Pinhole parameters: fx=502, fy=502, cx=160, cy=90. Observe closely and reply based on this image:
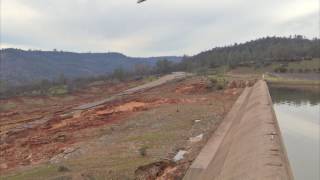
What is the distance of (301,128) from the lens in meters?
38.8

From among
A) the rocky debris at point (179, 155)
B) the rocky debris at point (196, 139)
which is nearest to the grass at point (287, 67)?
the rocky debris at point (196, 139)

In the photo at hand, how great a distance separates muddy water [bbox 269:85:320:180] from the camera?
2486cm

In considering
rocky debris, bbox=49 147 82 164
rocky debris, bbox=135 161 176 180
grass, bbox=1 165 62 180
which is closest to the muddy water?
rocky debris, bbox=135 161 176 180

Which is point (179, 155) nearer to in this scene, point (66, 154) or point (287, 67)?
point (66, 154)

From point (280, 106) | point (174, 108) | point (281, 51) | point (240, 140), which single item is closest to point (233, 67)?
point (281, 51)

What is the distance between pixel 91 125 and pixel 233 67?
9847 cm

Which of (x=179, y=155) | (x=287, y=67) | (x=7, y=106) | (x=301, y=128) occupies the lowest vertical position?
(x=7, y=106)

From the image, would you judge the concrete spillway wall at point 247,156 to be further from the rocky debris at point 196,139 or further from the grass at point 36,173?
the grass at point 36,173

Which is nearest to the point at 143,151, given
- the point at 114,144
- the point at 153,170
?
the point at 153,170

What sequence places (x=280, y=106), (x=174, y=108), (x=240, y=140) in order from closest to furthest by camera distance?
(x=240, y=140), (x=174, y=108), (x=280, y=106)

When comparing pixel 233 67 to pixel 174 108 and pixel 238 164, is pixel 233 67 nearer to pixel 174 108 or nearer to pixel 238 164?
pixel 174 108

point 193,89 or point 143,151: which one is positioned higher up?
point 143,151

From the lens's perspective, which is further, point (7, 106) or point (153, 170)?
point (7, 106)

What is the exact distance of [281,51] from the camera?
164500 mm
